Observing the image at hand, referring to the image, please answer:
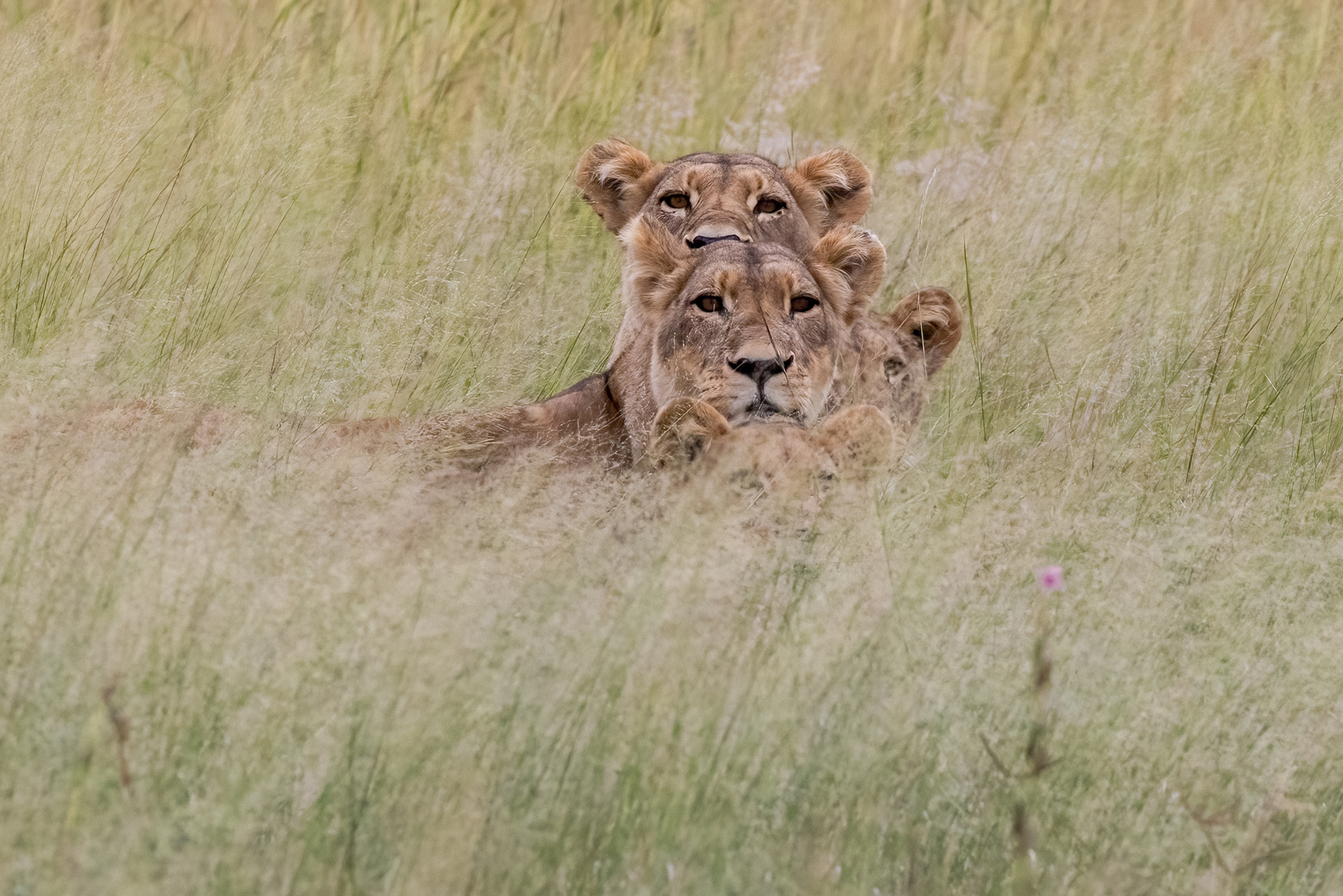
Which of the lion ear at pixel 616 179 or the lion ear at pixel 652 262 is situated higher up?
the lion ear at pixel 652 262

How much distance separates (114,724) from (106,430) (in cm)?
123

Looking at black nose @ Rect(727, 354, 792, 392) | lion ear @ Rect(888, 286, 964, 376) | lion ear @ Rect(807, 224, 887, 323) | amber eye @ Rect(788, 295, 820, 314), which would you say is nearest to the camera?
black nose @ Rect(727, 354, 792, 392)

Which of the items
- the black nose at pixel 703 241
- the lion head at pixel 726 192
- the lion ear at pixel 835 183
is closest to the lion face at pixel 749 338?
the black nose at pixel 703 241

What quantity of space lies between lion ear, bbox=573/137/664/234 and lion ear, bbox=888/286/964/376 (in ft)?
3.69

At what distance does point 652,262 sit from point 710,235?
0.63 m

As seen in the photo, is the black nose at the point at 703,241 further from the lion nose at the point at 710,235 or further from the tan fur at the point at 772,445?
the tan fur at the point at 772,445

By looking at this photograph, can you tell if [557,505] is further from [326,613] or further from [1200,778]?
[1200,778]

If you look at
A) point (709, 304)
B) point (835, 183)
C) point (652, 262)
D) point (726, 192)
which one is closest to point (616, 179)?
point (726, 192)

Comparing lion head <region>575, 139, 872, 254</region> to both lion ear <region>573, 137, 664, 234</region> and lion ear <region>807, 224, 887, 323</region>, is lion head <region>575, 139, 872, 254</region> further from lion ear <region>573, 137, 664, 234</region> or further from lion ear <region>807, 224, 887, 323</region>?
lion ear <region>807, 224, 887, 323</region>

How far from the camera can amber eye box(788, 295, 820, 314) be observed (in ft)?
13.6

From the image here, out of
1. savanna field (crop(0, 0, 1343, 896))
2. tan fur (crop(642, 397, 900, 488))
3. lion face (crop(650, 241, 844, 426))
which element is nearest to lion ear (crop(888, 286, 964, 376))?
savanna field (crop(0, 0, 1343, 896))

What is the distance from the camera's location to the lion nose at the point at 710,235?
4.96 metres

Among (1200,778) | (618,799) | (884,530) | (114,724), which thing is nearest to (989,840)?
(1200,778)

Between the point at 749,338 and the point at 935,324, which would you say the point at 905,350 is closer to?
the point at 935,324
